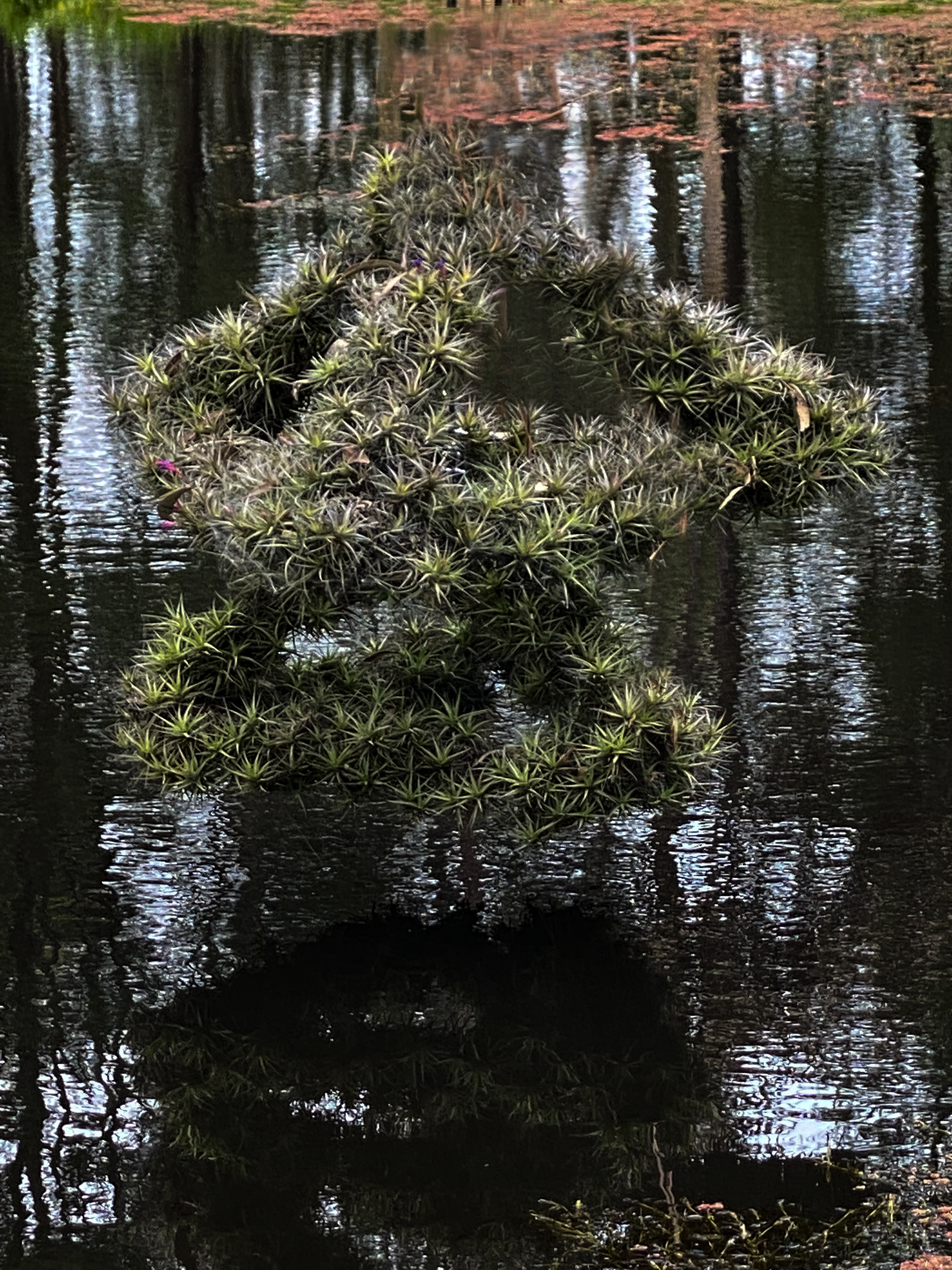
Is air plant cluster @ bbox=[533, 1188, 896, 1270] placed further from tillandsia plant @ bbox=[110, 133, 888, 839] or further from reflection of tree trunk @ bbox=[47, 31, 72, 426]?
reflection of tree trunk @ bbox=[47, 31, 72, 426]

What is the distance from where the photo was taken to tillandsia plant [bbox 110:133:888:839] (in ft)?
14.3

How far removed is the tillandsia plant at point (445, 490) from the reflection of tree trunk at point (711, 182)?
216 inches

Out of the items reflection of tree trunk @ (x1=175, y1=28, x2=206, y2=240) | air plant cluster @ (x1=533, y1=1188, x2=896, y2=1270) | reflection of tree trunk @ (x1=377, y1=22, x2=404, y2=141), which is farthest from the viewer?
reflection of tree trunk @ (x1=377, y1=22, x2=404, y2=141)

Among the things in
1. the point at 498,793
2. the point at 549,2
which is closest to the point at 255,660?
the point at 498,793

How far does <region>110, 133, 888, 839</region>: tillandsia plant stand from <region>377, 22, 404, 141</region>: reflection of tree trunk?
10.2m

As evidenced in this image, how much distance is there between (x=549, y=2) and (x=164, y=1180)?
19.3 m

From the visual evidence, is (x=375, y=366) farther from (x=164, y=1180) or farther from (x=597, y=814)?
(x=164, y=1180)

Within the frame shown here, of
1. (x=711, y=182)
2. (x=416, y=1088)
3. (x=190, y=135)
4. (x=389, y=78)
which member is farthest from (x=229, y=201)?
(x=416, y=1088)

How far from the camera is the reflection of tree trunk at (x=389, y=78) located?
15.3 meters

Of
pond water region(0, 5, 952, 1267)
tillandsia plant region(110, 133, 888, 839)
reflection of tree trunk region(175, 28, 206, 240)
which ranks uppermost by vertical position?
reflection of tree trunk region(175, 28, 206, 240)

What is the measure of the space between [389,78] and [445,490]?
13859 mm

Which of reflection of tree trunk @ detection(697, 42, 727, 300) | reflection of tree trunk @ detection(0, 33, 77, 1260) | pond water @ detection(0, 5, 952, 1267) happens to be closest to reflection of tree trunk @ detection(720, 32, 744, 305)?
reflection of tree trunk @ detection(697, 42, 727, 300)

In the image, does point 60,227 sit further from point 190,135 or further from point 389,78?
point 389,78

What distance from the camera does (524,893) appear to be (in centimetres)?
530
